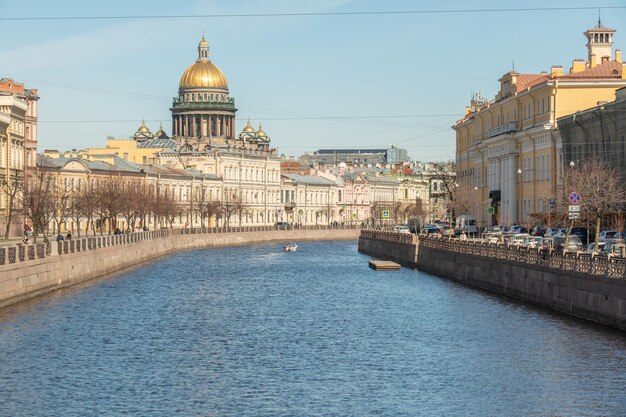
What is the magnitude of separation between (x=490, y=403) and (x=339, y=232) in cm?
11862

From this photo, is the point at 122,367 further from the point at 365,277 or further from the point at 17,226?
the point at 17,226

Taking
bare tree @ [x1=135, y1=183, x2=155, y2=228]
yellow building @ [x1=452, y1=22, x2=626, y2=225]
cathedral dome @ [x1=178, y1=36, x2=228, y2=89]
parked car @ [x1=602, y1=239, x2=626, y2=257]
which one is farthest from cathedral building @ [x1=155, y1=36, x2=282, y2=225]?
parked car @ [x1=602, y1=239, x2=626, y2=257]

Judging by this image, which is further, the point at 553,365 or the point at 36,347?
the point at 36,347

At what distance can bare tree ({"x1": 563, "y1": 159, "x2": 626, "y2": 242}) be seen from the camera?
A: 192 feet

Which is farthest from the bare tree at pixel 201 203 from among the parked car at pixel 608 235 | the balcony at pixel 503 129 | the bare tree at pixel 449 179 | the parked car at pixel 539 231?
the parked car at pixel 608 235

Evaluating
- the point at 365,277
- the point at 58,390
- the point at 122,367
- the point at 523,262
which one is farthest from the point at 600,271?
the point at 365,277

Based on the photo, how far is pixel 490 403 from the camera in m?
27.9

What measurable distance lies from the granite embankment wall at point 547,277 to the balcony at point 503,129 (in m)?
25.5

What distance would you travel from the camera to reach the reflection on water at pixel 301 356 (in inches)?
1094

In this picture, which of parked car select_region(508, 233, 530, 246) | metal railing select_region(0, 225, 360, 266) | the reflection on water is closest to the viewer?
the reflection on water

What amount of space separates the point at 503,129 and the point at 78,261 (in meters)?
43.5

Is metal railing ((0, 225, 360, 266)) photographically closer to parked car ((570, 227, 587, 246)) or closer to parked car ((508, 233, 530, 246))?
parked car ((508, 233, 530, 246))

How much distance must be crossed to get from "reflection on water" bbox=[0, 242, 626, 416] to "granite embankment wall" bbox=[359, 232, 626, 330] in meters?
0.63

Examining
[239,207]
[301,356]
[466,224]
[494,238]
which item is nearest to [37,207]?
[494,238]
